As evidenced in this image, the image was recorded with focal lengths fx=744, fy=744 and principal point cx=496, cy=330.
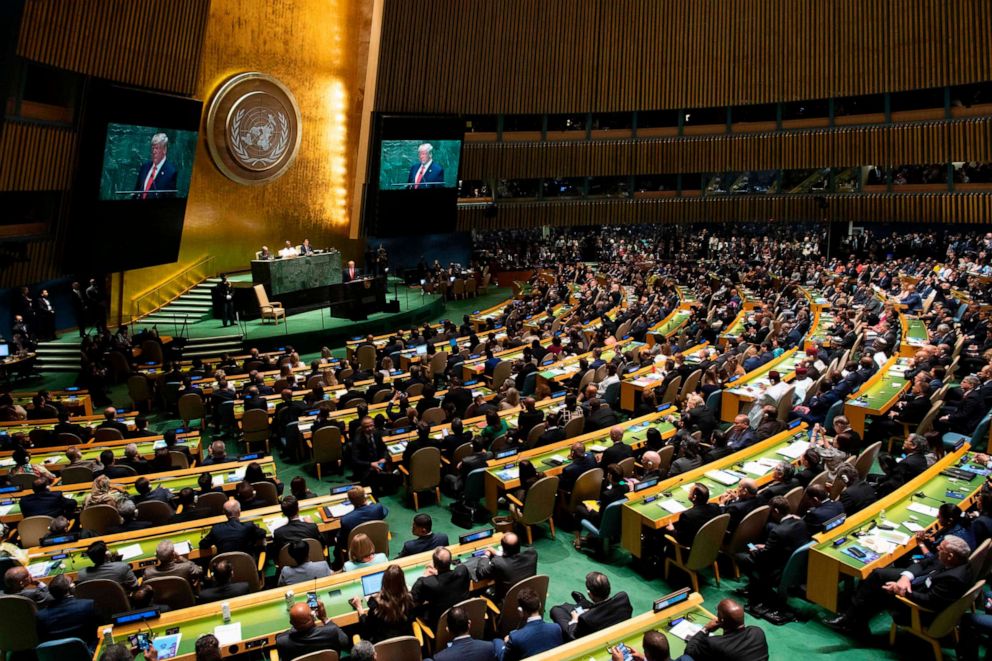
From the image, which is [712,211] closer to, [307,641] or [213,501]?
[213,501]

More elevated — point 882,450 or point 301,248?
point 301,248

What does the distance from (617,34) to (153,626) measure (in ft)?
94.7

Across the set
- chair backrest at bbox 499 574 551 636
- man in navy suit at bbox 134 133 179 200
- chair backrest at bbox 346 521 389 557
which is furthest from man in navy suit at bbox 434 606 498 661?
man in navy suit at bbox 134 133 179 200

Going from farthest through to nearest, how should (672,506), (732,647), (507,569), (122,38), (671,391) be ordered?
(122,38), (671,391), (672,506), (507,569), (732,647)

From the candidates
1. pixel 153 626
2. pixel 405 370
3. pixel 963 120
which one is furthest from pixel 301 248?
pixel 963 120

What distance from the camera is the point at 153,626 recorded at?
5.62 metres

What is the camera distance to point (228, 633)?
5.57 metres

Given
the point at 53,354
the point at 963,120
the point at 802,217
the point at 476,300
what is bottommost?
the point at 53,354

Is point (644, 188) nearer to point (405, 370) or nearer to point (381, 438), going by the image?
point (405, 370)

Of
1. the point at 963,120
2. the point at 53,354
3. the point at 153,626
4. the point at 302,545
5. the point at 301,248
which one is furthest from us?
the point at 963,120

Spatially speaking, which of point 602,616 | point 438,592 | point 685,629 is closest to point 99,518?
point 438,592

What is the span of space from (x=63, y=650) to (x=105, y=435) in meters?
6.07

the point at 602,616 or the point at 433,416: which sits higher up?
the point at 433,416

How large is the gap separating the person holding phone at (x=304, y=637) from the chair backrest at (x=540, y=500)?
10.9ft
